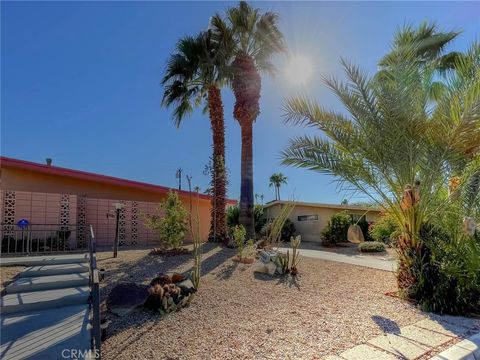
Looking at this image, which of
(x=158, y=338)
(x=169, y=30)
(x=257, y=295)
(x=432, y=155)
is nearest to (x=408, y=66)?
(x=432, y=155)

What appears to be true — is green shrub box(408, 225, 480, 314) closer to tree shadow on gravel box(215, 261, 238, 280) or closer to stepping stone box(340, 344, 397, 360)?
stepping stone box(340, 344, 397, 360)

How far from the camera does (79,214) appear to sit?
46.1ft

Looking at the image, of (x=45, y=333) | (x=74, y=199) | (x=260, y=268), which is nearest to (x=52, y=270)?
(x=45, y=333)

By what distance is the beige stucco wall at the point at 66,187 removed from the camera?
13039mm

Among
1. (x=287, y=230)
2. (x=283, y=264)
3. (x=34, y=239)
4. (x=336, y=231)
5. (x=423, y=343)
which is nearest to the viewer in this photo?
(x=423, y=343)

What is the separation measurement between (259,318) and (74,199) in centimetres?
1152

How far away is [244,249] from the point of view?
33.1ft

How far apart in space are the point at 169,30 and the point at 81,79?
4.31m

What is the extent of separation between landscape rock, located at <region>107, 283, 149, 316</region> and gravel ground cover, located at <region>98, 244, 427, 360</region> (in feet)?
0.47

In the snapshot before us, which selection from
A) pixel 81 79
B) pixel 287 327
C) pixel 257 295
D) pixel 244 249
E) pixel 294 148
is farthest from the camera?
pixel 81 79

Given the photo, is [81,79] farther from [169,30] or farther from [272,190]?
[272,190]

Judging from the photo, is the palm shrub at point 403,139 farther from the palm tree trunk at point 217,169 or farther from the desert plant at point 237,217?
the desert plant at point 237,217

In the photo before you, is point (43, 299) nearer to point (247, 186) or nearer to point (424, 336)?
point (424, 336)

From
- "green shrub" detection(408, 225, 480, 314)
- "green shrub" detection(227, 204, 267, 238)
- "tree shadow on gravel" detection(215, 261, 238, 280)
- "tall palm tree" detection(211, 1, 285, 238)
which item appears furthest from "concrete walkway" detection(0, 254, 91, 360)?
"green shrub" detection(227, 204, 267, 238)
